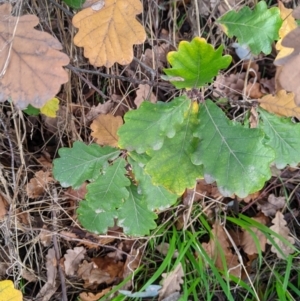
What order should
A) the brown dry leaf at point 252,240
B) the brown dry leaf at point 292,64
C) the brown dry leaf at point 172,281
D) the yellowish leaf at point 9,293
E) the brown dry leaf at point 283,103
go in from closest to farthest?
the brown dry leaf at point 292,64
the brown dry leaf at point 283,103
the yellowish leaf at point 9,293
the brown dry leaf at point 172,281
the brown dry leaf at point 252,240

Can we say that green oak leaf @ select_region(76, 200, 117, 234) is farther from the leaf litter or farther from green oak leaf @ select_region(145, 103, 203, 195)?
green oak leaf @ select_region(145, 103, 203, 195)

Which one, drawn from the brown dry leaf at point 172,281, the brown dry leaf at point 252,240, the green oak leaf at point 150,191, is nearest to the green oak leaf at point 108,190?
the green oak leaf at point 150,191

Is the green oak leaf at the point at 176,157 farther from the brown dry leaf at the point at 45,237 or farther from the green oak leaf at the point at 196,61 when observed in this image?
the brown dry leaf at the point at 45,237

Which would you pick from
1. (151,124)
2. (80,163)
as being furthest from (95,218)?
(151,124)

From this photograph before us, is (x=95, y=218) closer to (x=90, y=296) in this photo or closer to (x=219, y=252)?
(x=90, y=296)

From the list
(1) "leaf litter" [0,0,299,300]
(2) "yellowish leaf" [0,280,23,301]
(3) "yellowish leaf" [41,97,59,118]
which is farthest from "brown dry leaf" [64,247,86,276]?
(3) "yellowish leaf" [41,97,59,118]

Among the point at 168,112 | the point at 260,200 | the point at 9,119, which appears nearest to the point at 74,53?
the point at 9,119
